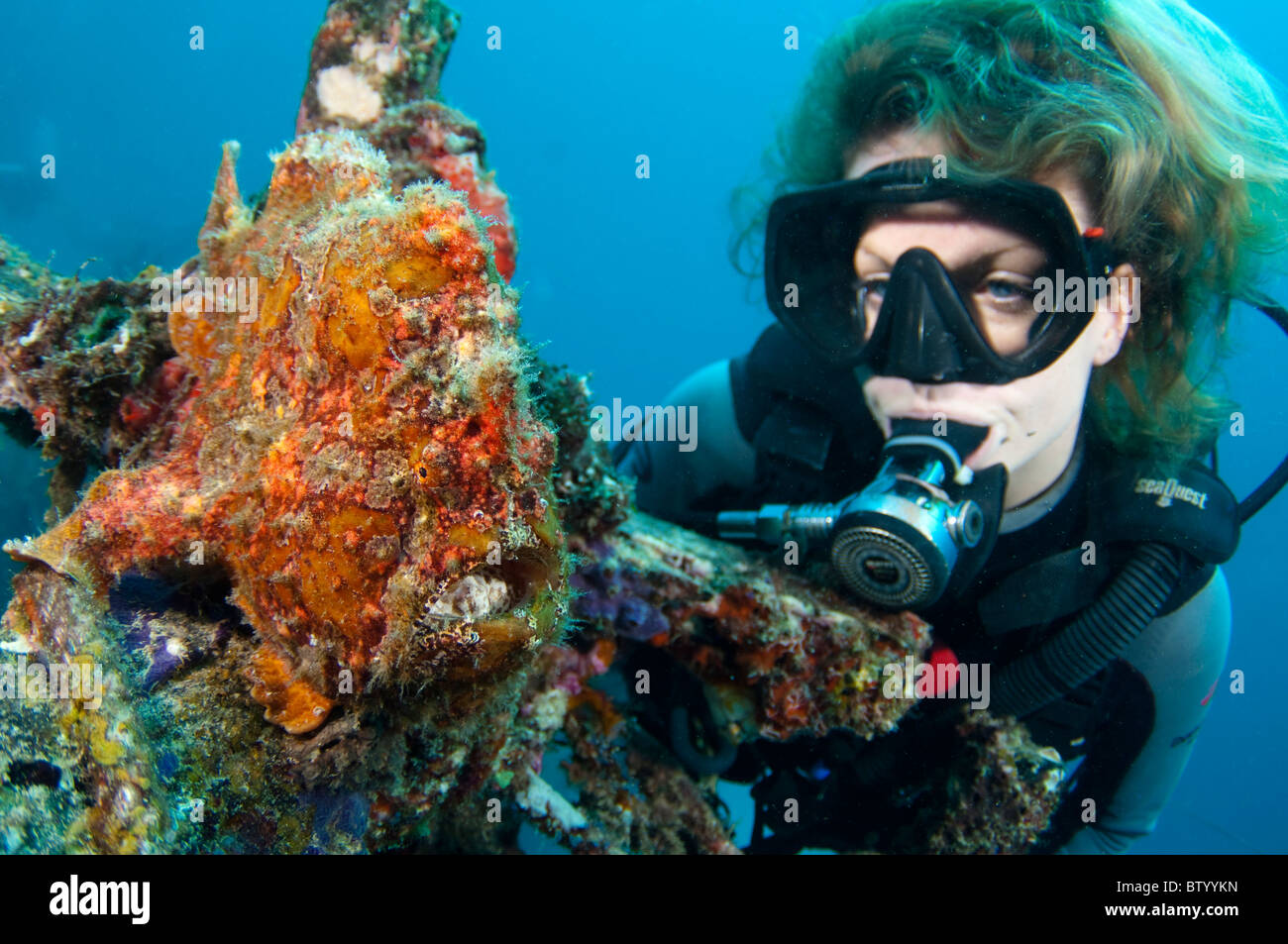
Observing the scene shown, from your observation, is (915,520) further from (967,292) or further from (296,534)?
(296,534)

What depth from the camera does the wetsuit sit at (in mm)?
3338

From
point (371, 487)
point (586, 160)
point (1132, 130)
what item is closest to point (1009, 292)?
point (1132, 130)

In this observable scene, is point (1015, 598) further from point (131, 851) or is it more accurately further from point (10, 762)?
point (10, 762)

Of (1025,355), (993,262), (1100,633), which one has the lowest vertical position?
(1100,633)

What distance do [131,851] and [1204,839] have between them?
130 ft

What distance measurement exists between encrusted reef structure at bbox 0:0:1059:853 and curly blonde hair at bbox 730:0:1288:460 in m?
2.21

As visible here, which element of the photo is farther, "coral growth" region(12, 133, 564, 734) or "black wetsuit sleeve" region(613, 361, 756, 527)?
"black wetsuit sleeve" region(613, 361, 756, 527)

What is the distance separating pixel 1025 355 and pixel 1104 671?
1909mm

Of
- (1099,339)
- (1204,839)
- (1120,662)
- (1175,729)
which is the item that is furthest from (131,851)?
(1204,839)

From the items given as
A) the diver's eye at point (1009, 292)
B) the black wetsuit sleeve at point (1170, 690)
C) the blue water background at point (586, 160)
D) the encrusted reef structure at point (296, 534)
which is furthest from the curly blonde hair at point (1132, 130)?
the encrusted reef structure at point (296, 534)

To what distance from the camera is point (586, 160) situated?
82375 mm

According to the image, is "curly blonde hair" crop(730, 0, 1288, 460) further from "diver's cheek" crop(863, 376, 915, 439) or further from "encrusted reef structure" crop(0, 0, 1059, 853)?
"encrusted reef structure" crop(0, 0, 1059, 853)

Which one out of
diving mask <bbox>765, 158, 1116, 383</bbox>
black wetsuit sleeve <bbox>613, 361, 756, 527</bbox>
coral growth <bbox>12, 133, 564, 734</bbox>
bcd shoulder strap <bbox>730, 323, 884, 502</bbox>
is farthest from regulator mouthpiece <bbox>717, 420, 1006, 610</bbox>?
coral growth <bbox>12, 133, 564, 734</bbox>
